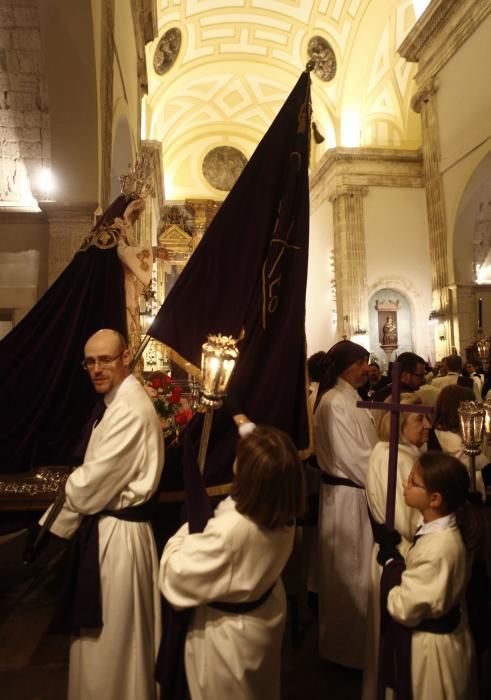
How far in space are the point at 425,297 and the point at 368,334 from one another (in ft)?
8.78

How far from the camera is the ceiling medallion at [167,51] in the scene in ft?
56.6

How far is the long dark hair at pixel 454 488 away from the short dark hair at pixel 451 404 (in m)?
1.49

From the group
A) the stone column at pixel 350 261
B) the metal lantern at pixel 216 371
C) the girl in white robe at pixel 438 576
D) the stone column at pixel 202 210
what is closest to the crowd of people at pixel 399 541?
the girl in white robe at pixel 438 576

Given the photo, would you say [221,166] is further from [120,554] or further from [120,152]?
[120,554]

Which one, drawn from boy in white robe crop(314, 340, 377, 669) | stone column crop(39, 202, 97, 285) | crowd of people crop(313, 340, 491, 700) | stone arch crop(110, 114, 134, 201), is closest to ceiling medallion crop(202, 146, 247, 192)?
stone arch crop(110, 114, 134, 201)

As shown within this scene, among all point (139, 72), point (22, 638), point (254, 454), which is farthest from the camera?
point (139, 72)

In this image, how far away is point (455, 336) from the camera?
13.4 metres

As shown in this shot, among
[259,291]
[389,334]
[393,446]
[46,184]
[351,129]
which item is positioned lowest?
[393,446]

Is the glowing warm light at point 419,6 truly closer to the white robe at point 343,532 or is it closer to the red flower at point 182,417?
the red flower at point 182,417

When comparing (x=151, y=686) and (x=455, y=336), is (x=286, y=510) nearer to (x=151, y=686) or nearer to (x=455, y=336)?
(x=151, y=686)

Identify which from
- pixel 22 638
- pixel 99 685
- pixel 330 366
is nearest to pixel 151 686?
pixel 99 685

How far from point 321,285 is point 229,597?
67.5ft

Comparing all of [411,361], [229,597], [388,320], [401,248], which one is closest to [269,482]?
[229,597]

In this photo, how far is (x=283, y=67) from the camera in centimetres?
1947
